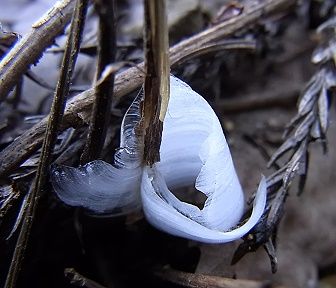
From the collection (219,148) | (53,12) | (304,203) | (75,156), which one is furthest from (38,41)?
(304,203)

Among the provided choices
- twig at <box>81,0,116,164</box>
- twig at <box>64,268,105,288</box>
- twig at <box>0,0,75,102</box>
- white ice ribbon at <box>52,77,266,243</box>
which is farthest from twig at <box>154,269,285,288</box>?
twig at <box>0,0,75,102</box>

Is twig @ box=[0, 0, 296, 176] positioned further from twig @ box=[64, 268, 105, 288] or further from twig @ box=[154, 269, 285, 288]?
twig @ box=[154, 269, 285, 288]

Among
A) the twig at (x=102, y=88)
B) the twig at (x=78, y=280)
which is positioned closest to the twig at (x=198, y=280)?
the twig at (x=78, y=280)

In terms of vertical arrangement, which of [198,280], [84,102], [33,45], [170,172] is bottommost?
[198,280]

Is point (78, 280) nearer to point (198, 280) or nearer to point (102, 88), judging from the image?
point (198, 280)

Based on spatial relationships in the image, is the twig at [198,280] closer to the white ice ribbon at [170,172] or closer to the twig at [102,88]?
the white ice ribbon at [170,172]

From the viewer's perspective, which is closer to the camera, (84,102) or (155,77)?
(155,77)

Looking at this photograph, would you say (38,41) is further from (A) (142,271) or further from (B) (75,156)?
(A) (142,271)

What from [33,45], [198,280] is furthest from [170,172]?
[33,45]
